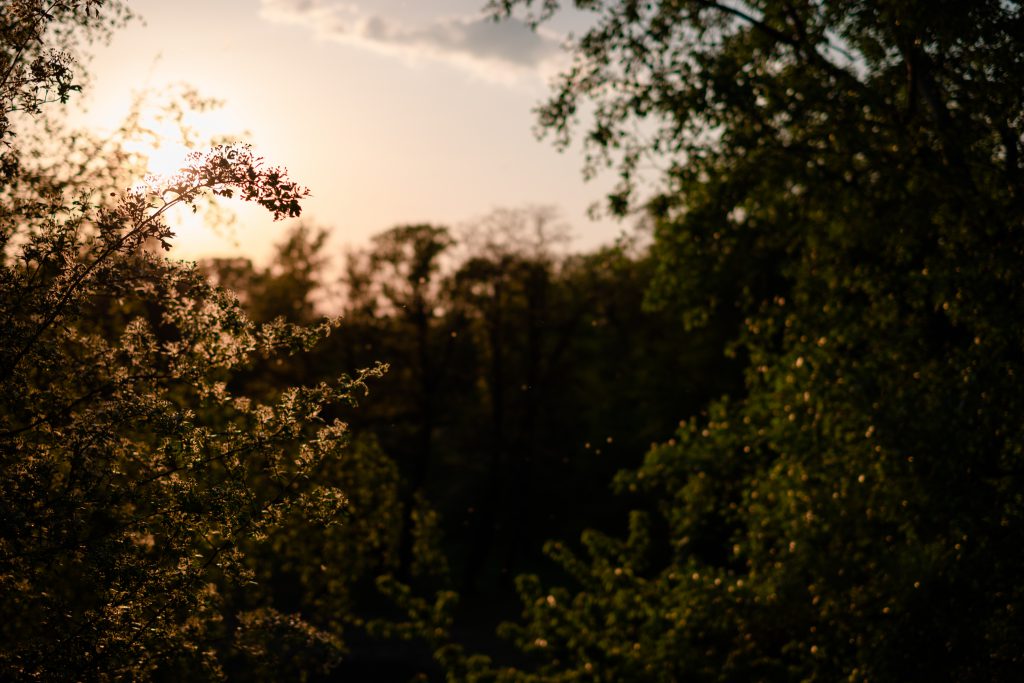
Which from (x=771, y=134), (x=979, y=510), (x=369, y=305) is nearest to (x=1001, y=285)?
(x=979, y=510)

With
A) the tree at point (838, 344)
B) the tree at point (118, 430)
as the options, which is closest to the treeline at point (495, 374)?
the tree at point (838, 344)

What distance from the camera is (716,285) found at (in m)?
14.8

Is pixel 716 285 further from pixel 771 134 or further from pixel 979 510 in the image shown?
pixel 979 510

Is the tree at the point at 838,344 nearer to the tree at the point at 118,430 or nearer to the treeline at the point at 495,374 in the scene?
the tree at the point at 118,430

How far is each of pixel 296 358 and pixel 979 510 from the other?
31391 mm

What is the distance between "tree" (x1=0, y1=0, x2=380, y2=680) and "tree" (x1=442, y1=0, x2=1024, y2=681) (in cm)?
648

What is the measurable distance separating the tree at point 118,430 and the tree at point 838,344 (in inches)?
255

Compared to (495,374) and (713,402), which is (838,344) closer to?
(713,402)

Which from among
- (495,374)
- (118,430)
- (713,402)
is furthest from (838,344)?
(495,374)

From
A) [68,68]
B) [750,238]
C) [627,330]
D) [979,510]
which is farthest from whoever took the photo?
[627,330]

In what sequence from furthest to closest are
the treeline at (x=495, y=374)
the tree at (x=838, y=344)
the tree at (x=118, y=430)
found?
the treeline at (x=495, y=374), the tree at (x=838, y=344), the tree at (x=118, y=430)

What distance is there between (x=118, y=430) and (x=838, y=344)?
10.3m

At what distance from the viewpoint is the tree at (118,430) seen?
6.07 meters

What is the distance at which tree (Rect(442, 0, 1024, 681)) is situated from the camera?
416 inches
